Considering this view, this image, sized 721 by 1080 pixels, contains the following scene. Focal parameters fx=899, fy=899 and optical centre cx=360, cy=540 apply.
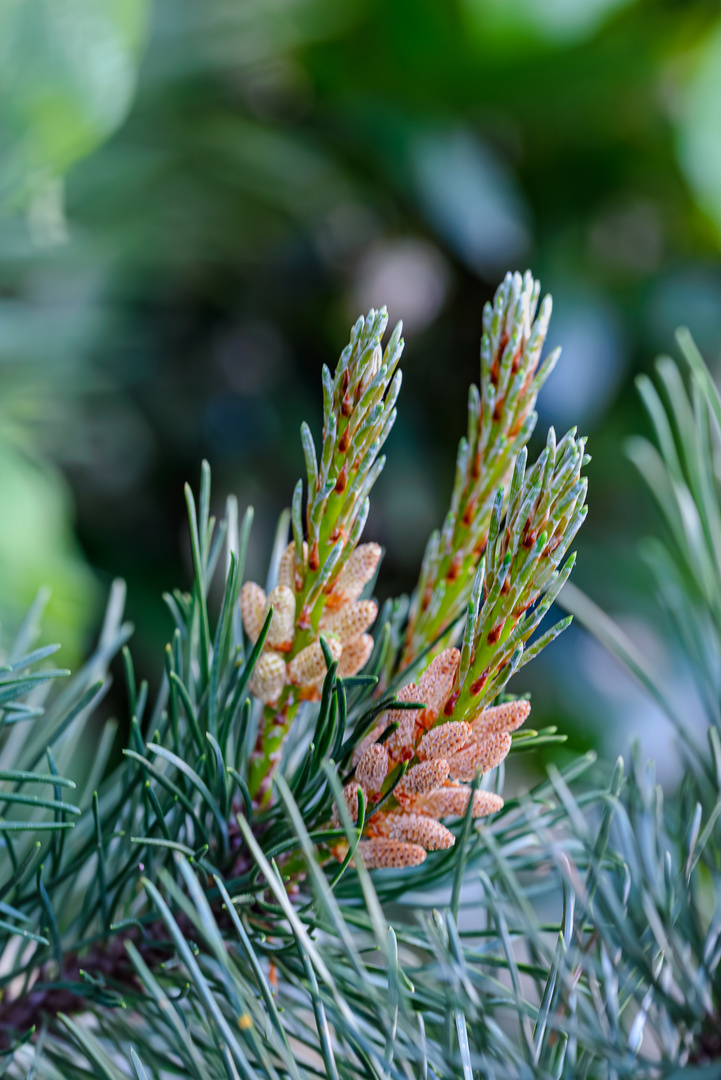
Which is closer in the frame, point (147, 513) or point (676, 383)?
point (676, 383)

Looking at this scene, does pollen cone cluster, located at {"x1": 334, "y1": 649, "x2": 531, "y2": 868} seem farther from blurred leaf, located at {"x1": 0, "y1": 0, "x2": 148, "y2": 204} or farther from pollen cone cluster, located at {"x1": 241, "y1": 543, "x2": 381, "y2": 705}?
blurred leaf, located at {"x1": 0, "y1": 0, "x2": 148, "y2": 204}

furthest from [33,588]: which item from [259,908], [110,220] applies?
[259,908]

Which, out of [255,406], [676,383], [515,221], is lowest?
[255,406]

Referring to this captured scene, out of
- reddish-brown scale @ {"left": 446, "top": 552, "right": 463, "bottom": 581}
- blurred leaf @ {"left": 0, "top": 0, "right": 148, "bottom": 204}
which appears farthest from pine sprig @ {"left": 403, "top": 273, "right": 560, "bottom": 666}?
blurred leaf @ {"left": 0, "top": 0, "right": 148, "bottom": 204}

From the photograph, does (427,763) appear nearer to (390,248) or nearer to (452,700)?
(452,700)

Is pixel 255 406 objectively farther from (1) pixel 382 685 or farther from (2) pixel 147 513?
(1) pixel 382 685

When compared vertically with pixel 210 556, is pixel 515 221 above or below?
above
